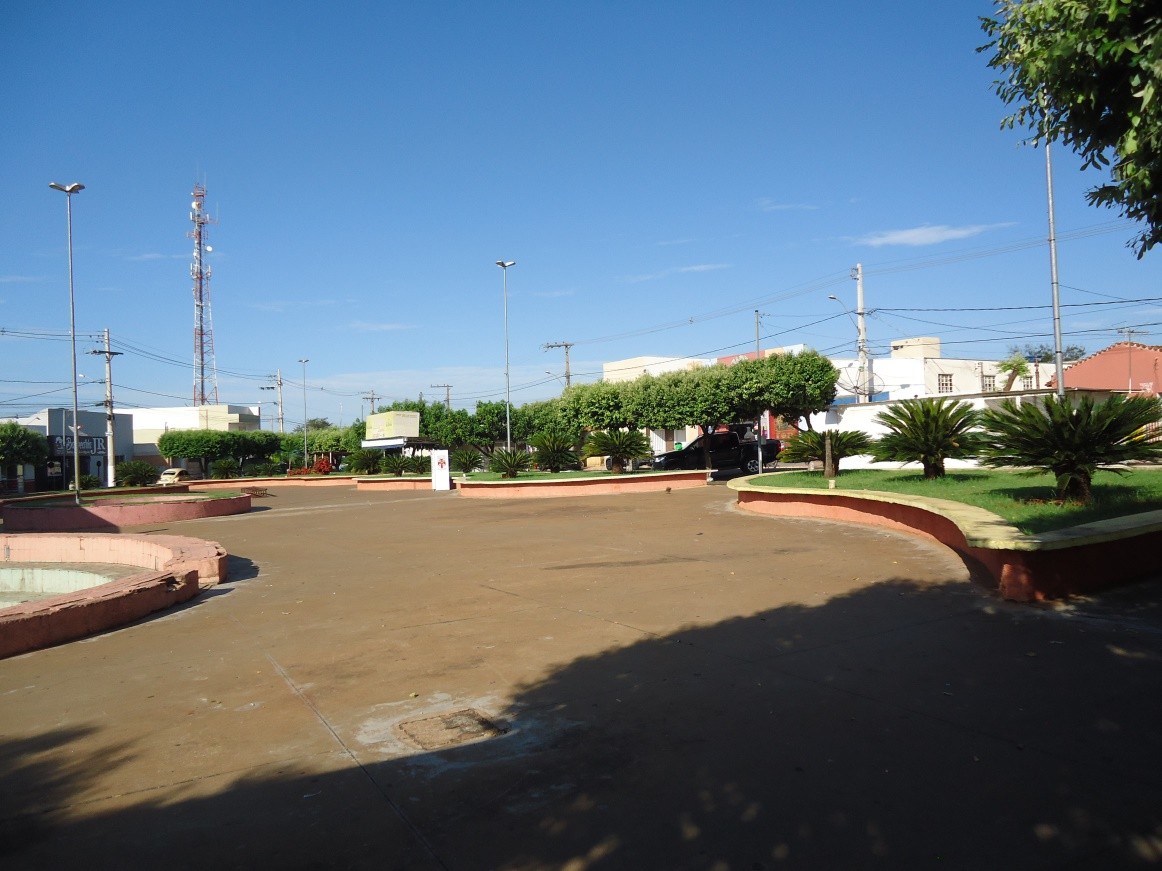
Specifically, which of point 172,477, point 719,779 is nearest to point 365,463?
point 172,477

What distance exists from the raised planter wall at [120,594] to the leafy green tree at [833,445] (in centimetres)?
1279

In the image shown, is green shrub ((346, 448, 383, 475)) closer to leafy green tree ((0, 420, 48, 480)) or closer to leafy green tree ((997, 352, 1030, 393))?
leafy green tree ((0, 420, 48, 480))

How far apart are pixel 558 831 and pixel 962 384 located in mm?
63582

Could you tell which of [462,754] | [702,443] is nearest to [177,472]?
[702,443]

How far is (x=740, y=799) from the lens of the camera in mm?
4113

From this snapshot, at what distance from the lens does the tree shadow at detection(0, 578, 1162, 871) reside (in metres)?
3.68

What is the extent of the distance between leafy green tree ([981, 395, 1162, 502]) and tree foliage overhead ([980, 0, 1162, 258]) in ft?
18.0

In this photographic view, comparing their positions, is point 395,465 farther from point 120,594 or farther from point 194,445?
point 120,594

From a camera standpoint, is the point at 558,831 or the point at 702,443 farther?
the point at 702,443

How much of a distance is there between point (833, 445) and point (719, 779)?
15608 millimetres

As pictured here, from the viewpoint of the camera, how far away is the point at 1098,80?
15.8 ft

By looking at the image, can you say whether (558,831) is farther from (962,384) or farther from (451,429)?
(962,384)

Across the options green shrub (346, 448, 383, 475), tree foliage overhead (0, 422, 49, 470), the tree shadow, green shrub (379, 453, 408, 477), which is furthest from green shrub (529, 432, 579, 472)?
tree foliage overhead (0, 422, 49, 470)

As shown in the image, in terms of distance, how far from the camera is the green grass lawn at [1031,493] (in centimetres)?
956
